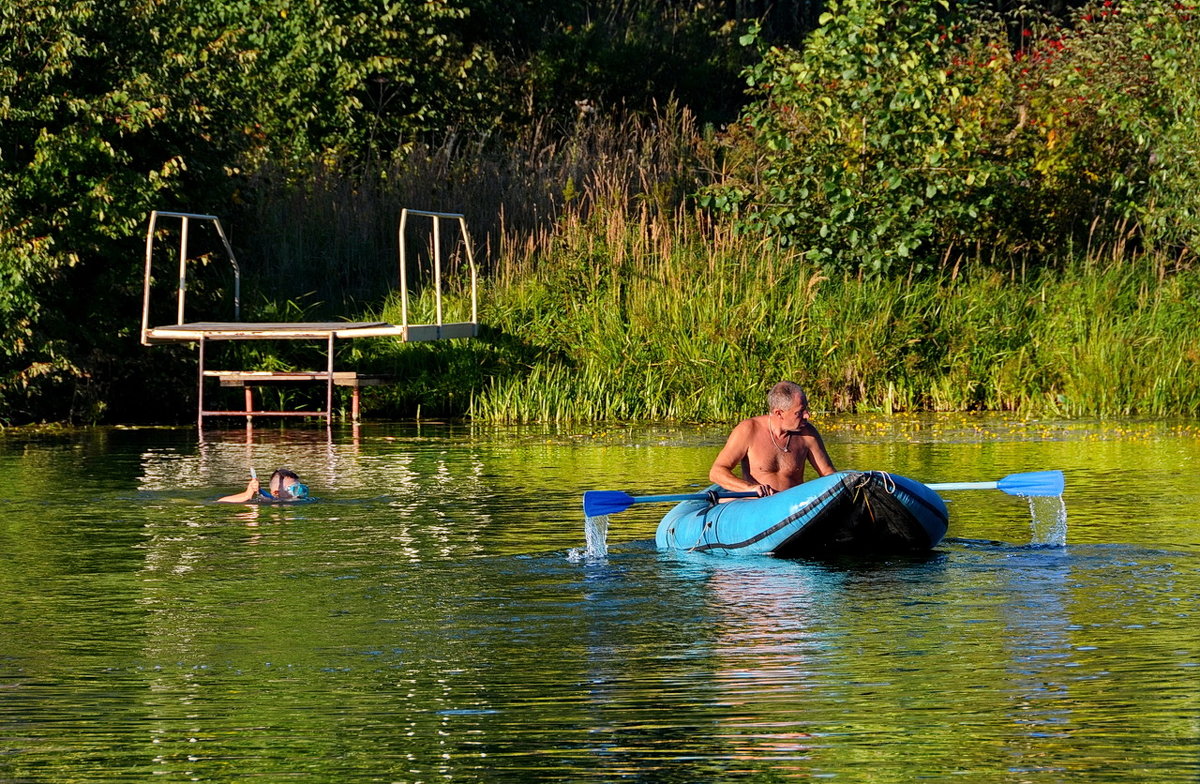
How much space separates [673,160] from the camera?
25547 mm

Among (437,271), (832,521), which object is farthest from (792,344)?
(832,521)

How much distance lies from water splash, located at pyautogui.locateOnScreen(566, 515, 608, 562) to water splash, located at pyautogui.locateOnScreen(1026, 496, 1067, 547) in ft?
8.09

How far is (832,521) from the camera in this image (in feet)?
35.8

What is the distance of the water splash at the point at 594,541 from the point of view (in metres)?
11.3

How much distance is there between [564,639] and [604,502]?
2991 millimetres

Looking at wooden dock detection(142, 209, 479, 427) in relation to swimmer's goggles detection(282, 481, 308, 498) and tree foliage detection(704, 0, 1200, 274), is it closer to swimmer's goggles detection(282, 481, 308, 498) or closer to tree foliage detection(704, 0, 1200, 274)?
tree foliage detection(704, 0, 1200, 274)

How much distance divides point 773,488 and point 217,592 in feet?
12.0

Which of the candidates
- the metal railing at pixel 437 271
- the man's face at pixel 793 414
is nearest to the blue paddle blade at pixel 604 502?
the man's face at pixel 793 414

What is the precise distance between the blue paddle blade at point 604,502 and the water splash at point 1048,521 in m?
2.37

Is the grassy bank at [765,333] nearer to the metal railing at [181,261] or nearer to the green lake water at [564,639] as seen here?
the metal railing at [181,261]

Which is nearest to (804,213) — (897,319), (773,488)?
(897,319)

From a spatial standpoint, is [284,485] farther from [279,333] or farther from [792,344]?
[792,344]

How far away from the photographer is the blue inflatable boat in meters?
10.8

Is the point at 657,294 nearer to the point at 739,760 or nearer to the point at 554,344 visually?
the point at 554,344
